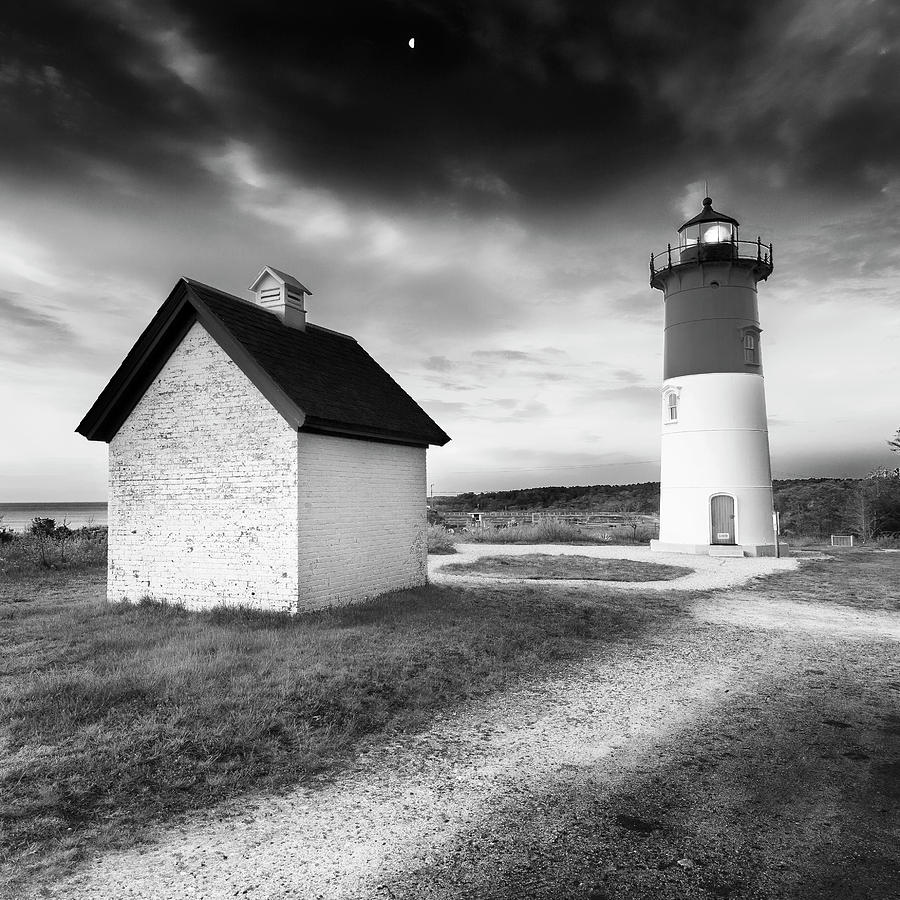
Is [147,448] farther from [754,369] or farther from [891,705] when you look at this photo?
[754,369]

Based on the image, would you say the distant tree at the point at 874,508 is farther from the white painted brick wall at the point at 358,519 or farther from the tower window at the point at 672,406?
the white painted brick wall at the point at 358,519

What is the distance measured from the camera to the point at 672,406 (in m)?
25.5

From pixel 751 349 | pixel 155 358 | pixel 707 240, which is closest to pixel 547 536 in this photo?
pixel 751 349

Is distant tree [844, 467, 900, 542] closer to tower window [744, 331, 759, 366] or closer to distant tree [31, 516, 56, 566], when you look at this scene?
tower window [744, 331, 759, 366]

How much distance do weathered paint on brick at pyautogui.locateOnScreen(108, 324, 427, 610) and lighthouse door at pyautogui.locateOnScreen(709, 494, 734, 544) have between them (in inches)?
600

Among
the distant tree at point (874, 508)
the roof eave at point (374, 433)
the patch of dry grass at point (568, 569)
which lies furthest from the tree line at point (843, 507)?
the roof eave at point (374, 433)

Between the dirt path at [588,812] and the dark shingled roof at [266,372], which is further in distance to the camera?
the dark shingled roof at [266,372]

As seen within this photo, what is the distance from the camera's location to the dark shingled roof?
11656 millimetres

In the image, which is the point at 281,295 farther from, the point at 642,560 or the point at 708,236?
the point at 708,236

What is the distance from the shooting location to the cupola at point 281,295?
583 inches

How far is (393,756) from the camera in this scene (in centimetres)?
587

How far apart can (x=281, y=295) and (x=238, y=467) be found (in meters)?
4.69

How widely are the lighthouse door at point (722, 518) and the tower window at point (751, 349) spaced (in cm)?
493

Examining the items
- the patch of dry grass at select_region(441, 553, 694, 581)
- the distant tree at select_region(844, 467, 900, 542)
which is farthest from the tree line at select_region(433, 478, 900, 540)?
the patch of dry grass at select_region(441, 553, 694, 581)
